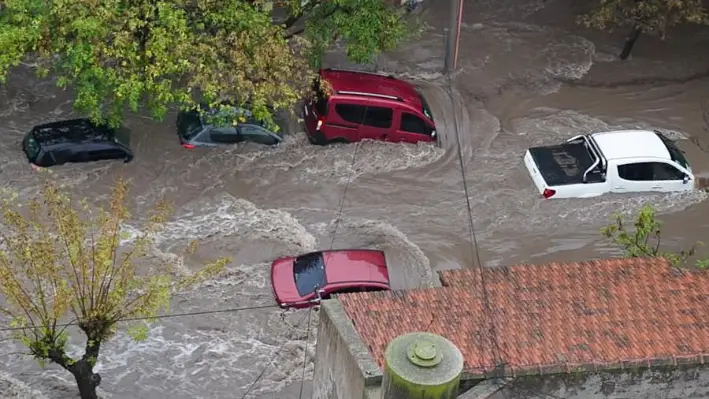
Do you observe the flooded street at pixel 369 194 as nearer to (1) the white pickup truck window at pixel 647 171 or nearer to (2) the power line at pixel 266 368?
(2) the power line at pixel 266 368

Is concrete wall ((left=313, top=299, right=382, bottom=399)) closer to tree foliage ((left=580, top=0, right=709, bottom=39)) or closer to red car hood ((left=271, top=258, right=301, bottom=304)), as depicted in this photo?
red car hood ((left=271, top=258, right=301, bottom=304))

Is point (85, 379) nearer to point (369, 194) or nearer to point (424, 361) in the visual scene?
point (424, 361)

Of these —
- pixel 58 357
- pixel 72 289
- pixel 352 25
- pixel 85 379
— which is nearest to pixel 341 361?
pixel 72 289

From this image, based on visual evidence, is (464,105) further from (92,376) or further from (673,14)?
(92,376)

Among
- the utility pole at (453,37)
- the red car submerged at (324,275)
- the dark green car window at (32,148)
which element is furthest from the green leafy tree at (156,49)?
the utility pole at (453,37)

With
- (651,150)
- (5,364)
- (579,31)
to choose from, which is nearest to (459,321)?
(5,364)

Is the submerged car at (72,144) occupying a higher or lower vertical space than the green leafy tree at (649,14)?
lower

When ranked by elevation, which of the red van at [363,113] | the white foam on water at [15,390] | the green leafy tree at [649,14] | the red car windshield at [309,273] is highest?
the green leafy tree at [649,14]
